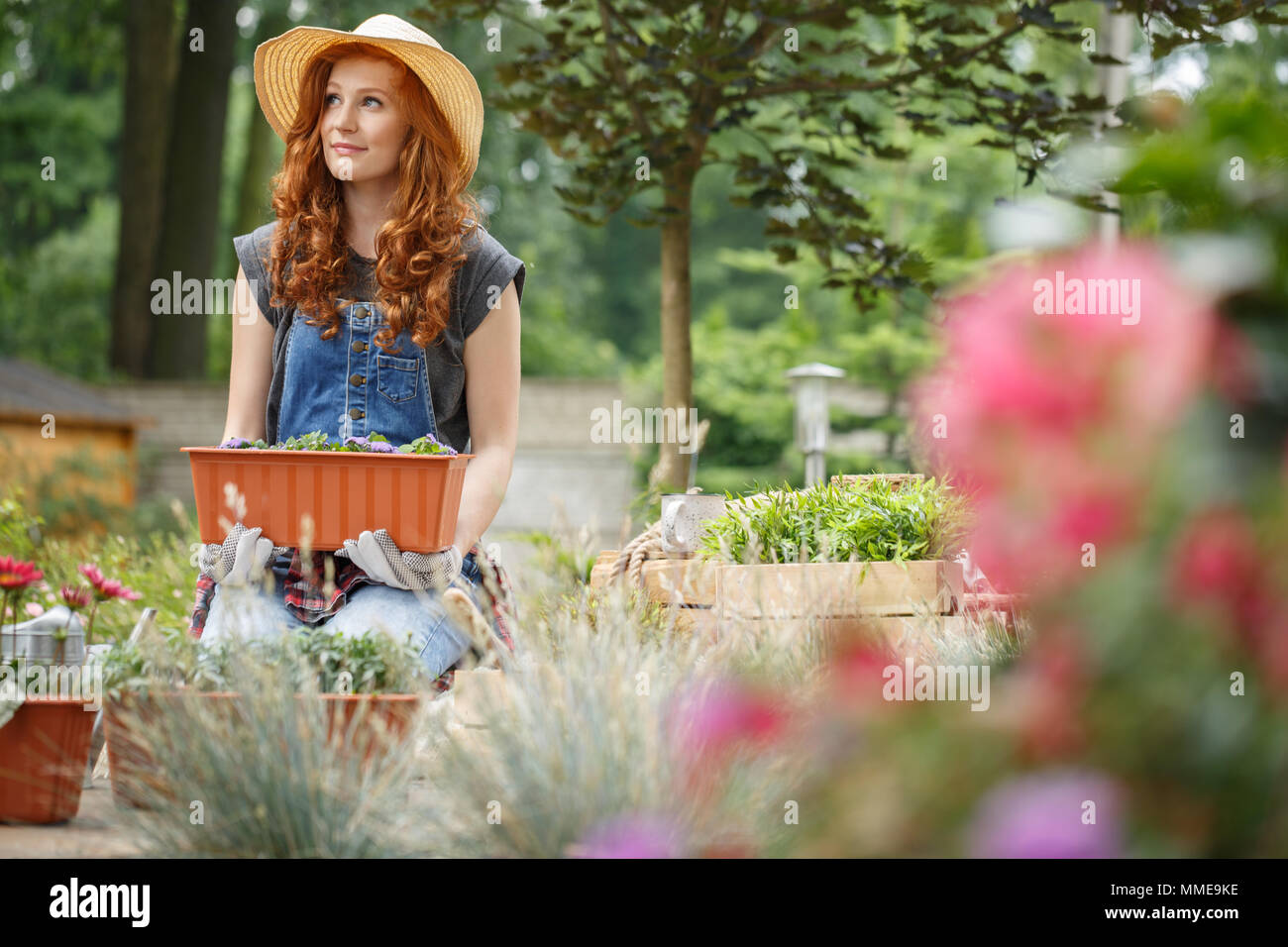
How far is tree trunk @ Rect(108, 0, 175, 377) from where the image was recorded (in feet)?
43.7

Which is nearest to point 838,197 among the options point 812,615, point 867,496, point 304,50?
point 867,496

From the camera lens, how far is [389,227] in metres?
2.81

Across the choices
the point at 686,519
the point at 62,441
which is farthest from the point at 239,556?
the point at 62,441

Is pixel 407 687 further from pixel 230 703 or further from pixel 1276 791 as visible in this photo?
pixel 1276 791

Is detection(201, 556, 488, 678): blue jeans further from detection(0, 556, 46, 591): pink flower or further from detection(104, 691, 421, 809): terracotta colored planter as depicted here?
detection(104, 691, 421, 809): terracotta colored planter

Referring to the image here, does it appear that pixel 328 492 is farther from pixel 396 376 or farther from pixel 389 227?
pixel 389 227

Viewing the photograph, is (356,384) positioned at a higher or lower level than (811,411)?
lower

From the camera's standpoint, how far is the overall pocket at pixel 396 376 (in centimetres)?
288

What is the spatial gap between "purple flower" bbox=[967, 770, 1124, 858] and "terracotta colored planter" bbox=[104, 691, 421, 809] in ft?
3.33

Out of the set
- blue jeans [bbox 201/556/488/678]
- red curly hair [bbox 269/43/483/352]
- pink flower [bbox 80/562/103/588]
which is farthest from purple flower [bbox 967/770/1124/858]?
red curly hair [bbox 269/43/483/352]

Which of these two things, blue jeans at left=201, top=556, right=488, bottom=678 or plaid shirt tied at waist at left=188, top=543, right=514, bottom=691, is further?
plaid shirt tied at waist at left=188, top=543, right=514, bottom=691

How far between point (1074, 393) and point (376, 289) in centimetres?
225

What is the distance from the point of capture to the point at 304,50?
9.57 ft

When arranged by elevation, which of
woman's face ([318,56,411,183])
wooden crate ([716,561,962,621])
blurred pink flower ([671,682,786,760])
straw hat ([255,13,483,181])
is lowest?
blurred pink flower ([671,682,786,760])
